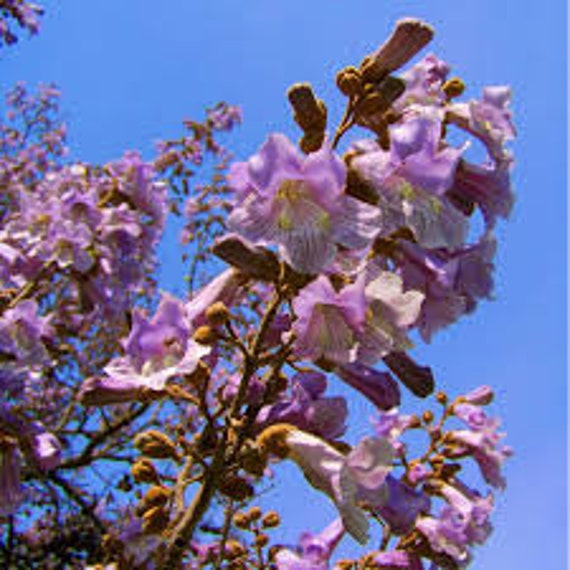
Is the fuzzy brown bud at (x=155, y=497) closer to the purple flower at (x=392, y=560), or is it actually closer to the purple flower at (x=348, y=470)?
the purple flower at (x=348, y=470)

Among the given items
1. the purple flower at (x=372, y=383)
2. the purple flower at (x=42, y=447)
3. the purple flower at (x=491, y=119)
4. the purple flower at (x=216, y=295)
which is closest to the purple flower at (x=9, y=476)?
the purple flower at (x=42, y=447)

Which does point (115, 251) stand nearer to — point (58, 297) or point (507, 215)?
Answer: point (58, 297)

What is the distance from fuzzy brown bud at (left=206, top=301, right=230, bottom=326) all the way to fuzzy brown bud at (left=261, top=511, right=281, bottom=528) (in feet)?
4.00

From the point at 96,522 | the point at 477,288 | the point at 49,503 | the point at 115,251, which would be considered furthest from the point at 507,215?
the point at 49,503

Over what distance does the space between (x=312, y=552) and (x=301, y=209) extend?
64.5 inches

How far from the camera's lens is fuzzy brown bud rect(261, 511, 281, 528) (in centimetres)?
268

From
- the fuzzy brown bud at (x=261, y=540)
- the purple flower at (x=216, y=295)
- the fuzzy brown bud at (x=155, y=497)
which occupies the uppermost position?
the purple flower at (x=216, y=295)

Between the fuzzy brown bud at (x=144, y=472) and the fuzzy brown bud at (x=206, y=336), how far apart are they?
1.45 ft

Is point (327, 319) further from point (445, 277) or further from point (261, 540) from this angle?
point (261, 540)

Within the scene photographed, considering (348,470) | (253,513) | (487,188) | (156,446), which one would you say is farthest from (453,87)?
(253,513)

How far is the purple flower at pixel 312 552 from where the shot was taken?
2.49 metres

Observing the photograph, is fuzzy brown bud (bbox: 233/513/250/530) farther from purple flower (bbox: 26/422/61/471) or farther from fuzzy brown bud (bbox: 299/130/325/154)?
fuzzy brown bud (bbox: 299/130/325/154)

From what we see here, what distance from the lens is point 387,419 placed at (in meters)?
3.51

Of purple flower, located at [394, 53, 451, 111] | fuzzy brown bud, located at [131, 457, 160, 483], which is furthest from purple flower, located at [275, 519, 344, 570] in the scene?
purple flower, located at [394, 53, 451, 111]
